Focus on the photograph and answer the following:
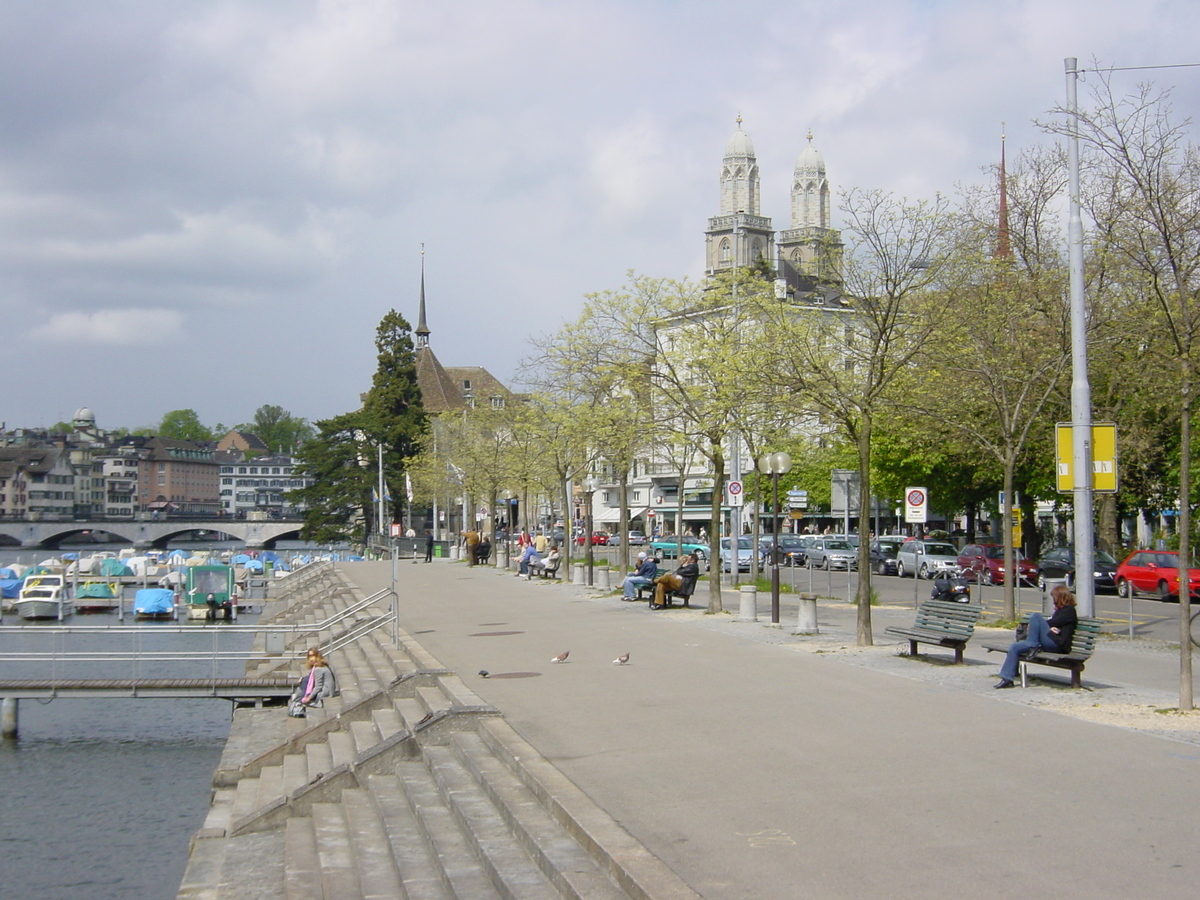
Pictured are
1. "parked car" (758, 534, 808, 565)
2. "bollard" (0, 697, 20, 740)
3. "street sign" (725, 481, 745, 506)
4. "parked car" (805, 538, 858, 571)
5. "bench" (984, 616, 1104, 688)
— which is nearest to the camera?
"bench" (984, 616, 1104, 688)

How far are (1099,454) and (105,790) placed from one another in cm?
1686

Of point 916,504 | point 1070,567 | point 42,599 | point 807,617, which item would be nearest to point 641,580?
point 916,504

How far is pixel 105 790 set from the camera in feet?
68.5

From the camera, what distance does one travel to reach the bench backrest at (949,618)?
16812 mm

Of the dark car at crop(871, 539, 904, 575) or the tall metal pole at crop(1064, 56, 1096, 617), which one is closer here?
the tall metal pole at crop(1064, 56, 1096, 617)

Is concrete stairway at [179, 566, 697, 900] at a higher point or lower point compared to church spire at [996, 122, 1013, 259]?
lower

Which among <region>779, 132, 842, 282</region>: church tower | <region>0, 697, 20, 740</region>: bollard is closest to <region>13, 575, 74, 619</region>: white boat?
<region>0, 697, 20, 740</region>: bollard

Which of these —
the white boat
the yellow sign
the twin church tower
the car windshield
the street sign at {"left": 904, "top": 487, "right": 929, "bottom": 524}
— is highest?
the twin church tower

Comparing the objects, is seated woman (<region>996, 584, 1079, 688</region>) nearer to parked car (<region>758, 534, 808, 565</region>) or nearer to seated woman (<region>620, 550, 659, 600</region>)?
seated woman (<region>620, 550, 659, 600</region>)

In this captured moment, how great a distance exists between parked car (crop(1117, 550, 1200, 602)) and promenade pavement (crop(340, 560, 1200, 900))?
14.7 m

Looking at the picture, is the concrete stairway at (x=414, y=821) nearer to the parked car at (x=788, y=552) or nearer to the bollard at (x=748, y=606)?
the bollard at (x=748, y=606)

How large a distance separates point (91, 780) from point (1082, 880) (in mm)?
18991

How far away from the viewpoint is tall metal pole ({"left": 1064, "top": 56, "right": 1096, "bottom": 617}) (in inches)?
785

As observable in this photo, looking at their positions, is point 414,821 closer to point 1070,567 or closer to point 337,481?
A: point 1070,567
